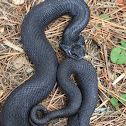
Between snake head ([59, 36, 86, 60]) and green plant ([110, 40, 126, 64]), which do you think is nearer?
snake head ([59, 36, 86, 60])

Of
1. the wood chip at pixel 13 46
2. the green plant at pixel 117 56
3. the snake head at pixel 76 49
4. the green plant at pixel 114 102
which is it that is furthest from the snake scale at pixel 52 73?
the green plant at pixel 117 56

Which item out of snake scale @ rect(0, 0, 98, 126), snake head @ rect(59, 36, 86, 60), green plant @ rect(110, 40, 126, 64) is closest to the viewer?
snake scale @ rect(0, 0, 98, 126)

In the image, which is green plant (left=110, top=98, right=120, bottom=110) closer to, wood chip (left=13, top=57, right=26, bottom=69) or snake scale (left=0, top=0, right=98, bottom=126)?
snake scale (left=0, top=0, right=98, bottom=126)

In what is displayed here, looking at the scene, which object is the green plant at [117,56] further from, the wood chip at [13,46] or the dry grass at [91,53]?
the wood chip at [13,46]

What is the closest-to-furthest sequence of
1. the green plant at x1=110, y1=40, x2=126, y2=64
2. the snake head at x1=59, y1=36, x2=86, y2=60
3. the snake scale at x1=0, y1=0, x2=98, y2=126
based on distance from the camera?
the snake scale at x1=0, y1=0, x2=98, y2=126 < the snake head at x1=59, y1=36, x2=86, y2=60 < the green plant at x1=110, y1=40, x2=126, y2=64

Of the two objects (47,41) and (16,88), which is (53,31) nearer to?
(47,41)

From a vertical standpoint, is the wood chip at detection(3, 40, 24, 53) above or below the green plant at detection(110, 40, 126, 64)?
above

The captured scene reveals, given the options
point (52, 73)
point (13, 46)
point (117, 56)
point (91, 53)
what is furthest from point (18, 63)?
point (117, 56)

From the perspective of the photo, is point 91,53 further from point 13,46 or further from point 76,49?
point 13,46

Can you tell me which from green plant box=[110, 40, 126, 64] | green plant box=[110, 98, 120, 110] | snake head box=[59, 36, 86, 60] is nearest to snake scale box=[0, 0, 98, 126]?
snake head box=[59, 36, 86, 60]
